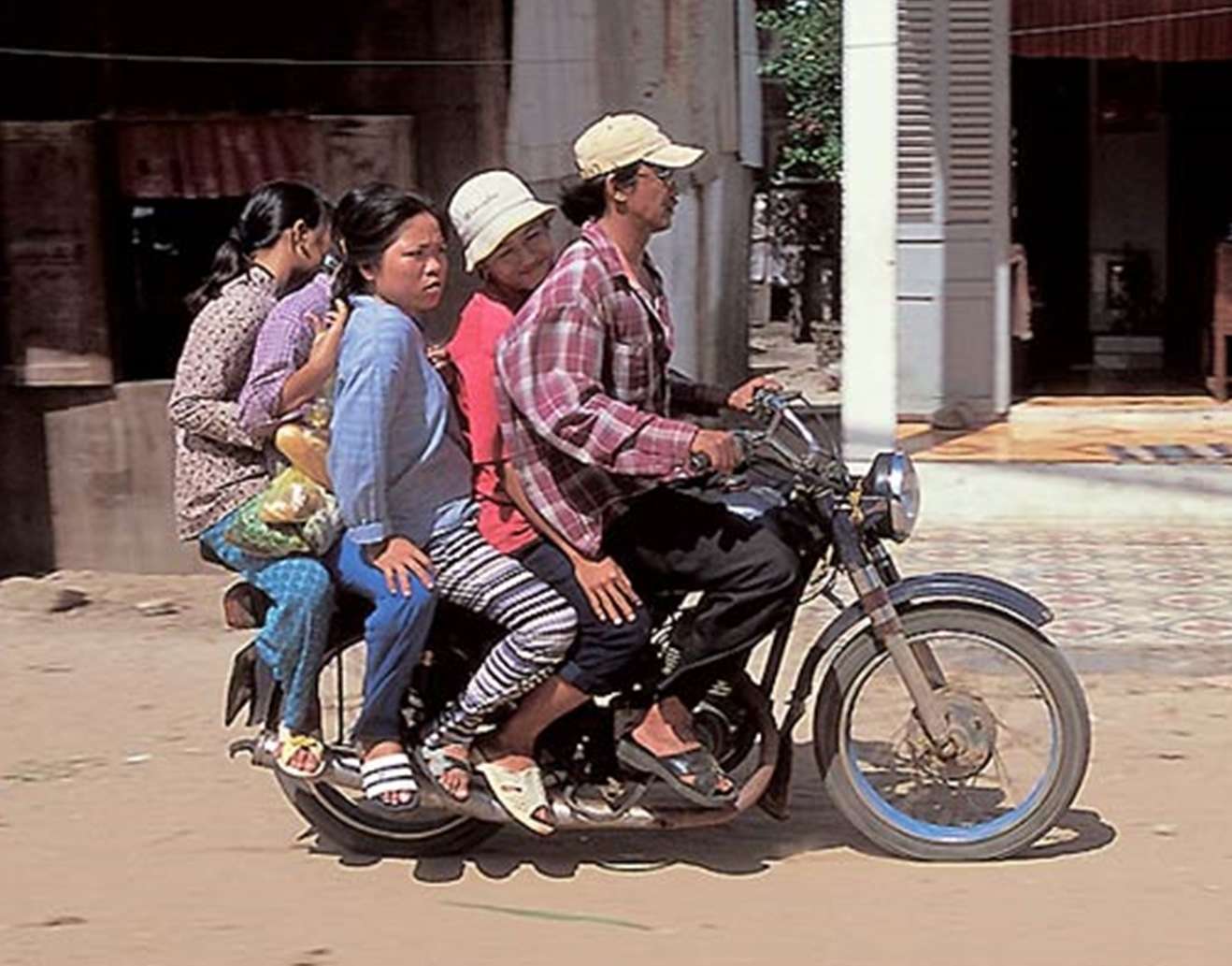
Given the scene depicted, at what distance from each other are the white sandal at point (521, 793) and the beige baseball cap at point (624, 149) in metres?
1.40

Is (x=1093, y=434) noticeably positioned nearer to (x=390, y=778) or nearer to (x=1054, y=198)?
(x=1054, y=198)

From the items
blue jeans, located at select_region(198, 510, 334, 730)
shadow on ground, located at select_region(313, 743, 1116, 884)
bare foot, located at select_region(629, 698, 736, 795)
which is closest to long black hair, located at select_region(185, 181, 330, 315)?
blue jeans, located at select_region(198, 510, 334, 730)

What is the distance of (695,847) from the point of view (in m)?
5.07

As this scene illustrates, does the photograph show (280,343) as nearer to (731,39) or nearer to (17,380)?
(17,380)

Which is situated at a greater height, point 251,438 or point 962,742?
point 251,438

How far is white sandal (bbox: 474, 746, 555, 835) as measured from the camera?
465 centimetres

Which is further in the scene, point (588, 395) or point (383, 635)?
point (383, 635)

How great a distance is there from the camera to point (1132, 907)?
453 centimetres

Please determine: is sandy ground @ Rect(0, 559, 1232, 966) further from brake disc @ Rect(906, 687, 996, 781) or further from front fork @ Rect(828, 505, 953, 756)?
front fork @ Rect(828, 505, 953, 756)

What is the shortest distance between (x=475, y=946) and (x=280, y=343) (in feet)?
5.11

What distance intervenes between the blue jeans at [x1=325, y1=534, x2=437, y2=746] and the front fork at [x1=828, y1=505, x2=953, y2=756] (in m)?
0.97

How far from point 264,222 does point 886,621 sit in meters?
1.98

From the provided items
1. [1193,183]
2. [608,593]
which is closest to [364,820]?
[608,593]

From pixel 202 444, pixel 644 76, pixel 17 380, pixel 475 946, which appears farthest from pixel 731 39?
pixel 475 946
